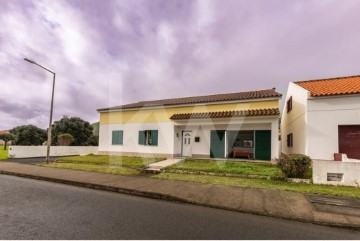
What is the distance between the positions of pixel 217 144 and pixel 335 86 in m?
7.86

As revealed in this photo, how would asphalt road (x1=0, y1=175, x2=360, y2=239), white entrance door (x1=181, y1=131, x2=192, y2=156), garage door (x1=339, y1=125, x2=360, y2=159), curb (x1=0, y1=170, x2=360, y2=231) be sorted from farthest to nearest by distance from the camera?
white entrance door (x1=181, y1=131, x2=192, y2=156) < garage door (x1=339, y1=125, x2=360, y2=159) < curb (x1=0, y1=170, x2=360, y2=231) < asphalt road (x1=0, y1=175, x2=360, y2=239)

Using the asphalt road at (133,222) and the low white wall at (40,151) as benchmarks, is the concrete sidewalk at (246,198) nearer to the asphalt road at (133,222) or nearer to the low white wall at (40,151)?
the asphalt road at (133,222)

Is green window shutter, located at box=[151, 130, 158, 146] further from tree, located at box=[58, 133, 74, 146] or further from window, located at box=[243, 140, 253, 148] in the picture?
tree, located at box=[58, 133, 74, 146]

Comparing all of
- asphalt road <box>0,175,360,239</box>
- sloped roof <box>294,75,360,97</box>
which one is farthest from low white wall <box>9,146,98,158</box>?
sloped roof <box>294,75,360,97</box>

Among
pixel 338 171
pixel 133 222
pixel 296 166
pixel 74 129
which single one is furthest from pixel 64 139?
pixel 338 171

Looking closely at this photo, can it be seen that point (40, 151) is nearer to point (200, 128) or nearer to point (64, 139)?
point (64, 139)

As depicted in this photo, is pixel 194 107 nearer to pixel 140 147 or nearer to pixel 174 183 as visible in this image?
pixel 140 147

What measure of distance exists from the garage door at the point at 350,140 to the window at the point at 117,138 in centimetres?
1511

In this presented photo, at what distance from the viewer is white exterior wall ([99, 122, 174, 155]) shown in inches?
635

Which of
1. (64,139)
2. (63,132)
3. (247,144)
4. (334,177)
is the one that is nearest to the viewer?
(334,177)

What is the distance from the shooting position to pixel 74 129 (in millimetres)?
32812

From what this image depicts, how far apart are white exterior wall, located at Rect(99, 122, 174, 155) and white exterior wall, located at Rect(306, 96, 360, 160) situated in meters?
9.01

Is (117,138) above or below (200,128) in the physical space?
below

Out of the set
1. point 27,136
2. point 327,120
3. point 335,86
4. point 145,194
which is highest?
point 335,86
